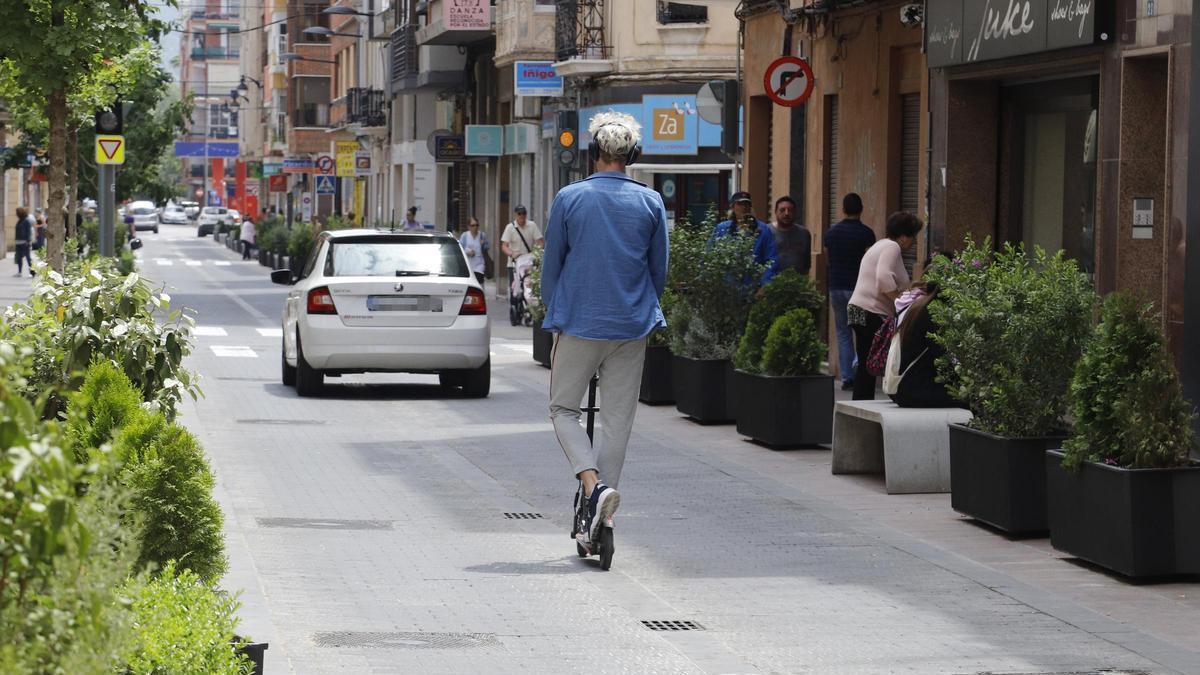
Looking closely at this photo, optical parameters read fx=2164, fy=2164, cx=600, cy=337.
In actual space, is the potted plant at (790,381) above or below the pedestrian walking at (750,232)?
below

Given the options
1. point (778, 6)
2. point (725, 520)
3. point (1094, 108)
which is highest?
point (778, 6)

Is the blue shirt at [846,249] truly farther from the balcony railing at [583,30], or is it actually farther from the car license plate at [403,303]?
→ the balcony railing at [583,30]

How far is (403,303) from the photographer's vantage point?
62.4ft

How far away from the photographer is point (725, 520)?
1094 cm

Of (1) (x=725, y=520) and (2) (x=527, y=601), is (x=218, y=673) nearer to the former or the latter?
(2) (x=527, y=601)

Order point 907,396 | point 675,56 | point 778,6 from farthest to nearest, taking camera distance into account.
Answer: point 675,56, point 778,6, point 907,396

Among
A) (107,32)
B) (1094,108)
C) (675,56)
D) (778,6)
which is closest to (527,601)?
(1094,108)

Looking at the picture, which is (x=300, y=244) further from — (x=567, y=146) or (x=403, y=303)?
(x=403, y=303)

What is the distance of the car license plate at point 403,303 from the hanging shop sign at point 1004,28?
4797mm

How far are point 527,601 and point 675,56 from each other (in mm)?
32005

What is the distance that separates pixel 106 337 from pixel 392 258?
9950 mm

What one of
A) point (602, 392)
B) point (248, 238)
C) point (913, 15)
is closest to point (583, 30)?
point (913, 15)

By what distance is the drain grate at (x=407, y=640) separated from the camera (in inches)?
291

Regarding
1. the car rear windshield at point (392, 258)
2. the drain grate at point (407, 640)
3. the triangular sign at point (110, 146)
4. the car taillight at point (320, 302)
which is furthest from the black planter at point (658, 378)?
the triangular sign at point (110, 146)
